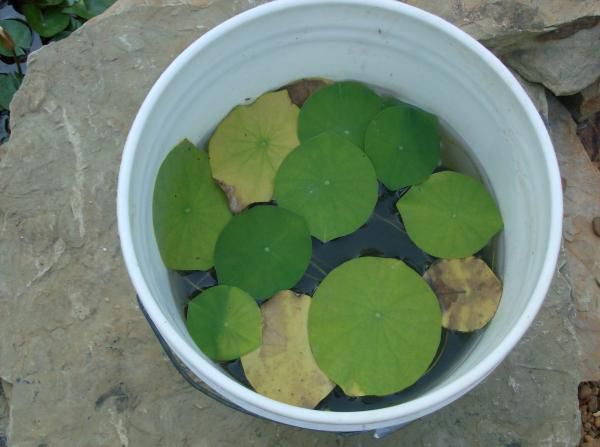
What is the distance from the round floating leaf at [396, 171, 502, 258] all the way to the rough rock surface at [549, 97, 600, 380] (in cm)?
38

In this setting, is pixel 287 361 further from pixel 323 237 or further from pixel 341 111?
pixel 341 111

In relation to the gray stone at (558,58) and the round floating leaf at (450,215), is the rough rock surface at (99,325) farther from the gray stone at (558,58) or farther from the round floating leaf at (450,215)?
the gray stone at (558,58)

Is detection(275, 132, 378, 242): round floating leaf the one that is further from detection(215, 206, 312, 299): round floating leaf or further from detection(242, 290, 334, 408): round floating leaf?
detection(242, 290, 334, 408): round floating leaf

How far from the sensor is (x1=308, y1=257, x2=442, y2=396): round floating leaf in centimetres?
97

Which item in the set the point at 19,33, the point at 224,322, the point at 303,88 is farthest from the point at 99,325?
the point at 19,33

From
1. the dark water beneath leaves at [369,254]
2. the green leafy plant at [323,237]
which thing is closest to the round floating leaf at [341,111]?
the green leafy plant at [323,237]

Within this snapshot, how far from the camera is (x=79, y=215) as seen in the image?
1.17 metres

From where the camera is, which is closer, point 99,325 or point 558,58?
point 99,325

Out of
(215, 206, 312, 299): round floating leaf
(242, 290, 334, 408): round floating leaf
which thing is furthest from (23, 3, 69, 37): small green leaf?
(242, 290, 334, 408): round floating leaf

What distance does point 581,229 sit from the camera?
1442mm

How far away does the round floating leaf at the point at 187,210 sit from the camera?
965 mm

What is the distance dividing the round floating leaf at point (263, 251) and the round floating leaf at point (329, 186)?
28 millimetres

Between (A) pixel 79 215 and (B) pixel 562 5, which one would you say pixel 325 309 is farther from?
(B) pixel 562 5

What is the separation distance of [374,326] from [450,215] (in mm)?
220
